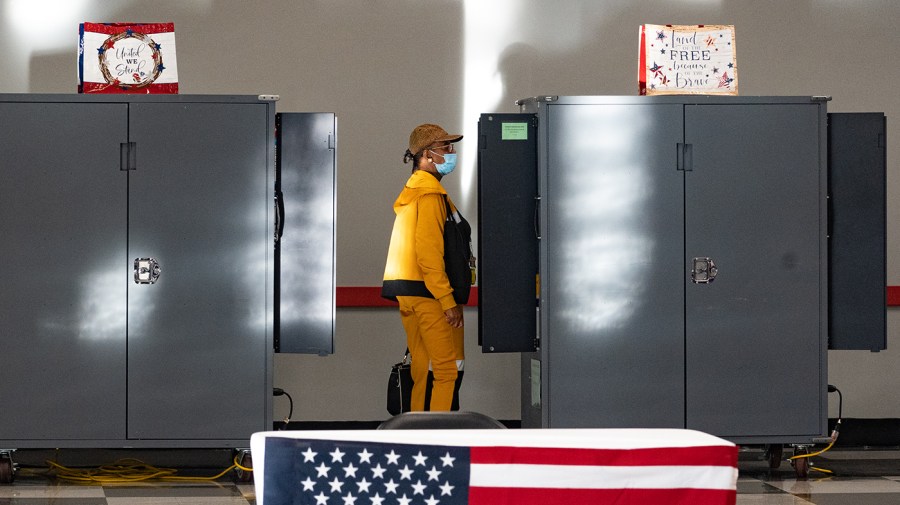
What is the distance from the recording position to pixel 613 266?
527 centimetres

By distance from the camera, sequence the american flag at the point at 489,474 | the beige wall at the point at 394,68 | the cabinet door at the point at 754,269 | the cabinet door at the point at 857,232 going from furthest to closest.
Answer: the beige wall at the point at 394,68 → the cabinet door at the point at 857,232 → the cabinet door at the point at 754,269 → the american flag at the point at 489,474

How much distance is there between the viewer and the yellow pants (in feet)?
17.1

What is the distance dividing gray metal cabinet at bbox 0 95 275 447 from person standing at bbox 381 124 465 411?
63 cm

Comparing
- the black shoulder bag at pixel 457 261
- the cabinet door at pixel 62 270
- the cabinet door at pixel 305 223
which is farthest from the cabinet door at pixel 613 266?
the cabinet door at pixel 62 270

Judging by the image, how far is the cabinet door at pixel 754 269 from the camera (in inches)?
209

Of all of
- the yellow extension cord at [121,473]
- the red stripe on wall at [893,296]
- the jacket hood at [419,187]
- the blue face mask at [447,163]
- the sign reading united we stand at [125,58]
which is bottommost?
the yellow extension cord at [121,473]

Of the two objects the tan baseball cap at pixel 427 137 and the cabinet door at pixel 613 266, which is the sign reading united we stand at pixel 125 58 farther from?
the cabinet door at pixel 613 266

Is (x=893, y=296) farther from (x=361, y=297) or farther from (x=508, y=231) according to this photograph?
(x=361, y=297)

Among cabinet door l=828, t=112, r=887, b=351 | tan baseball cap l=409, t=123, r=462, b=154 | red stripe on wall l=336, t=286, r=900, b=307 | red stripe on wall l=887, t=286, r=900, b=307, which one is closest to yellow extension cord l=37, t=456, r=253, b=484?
red stripe on wall l=336, t=286, r=900, b=307

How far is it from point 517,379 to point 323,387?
113cm

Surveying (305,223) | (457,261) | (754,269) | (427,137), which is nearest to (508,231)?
(457,261)

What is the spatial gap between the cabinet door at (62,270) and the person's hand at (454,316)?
4.84 ft

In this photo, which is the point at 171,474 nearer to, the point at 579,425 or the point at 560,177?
the point at 579,425

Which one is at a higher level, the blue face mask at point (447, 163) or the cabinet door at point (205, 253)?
the blue face mask at point (447, 163)
